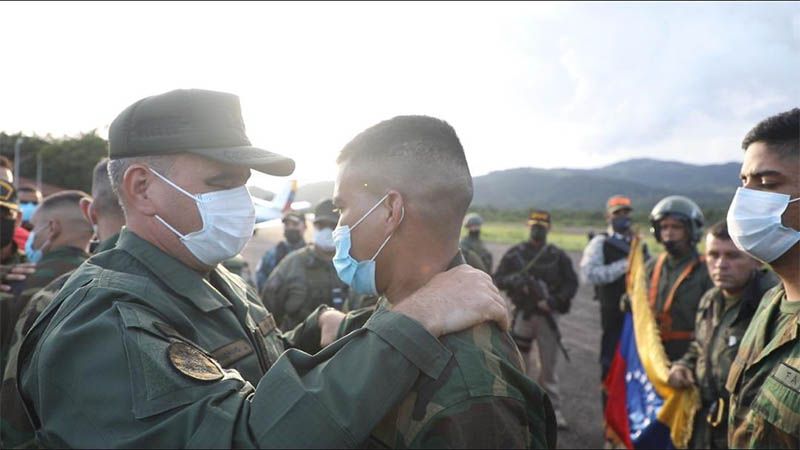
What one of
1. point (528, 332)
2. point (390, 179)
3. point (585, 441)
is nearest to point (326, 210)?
point (528, 332)

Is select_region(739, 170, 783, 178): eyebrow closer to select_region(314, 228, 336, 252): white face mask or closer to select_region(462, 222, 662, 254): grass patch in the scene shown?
select_region(314, 228, 336, 252): white face mask

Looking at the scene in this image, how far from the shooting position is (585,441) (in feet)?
20.5

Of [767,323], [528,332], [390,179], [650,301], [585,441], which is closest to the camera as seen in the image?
[390,179]

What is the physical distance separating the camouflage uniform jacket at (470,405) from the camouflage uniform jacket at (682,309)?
14.1ft

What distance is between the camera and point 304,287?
6.14 m

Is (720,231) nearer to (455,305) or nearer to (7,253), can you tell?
(455,305)

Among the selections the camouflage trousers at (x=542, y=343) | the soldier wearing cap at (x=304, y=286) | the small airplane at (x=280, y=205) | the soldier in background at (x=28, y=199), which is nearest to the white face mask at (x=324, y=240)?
the soldier wearing cap at (x=304, y=286)

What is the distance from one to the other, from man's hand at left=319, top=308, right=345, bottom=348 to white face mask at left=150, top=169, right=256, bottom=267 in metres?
0.57

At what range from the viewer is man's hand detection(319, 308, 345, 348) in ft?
8.61

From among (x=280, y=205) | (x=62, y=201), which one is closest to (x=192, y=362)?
(x=62, y=201)

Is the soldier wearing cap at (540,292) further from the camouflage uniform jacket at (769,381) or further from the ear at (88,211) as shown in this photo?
the ear at (88,211)

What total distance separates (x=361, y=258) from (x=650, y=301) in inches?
179

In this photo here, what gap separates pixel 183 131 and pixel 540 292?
241 inches

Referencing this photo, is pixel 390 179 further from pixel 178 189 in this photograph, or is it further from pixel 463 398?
pixel 178 189
